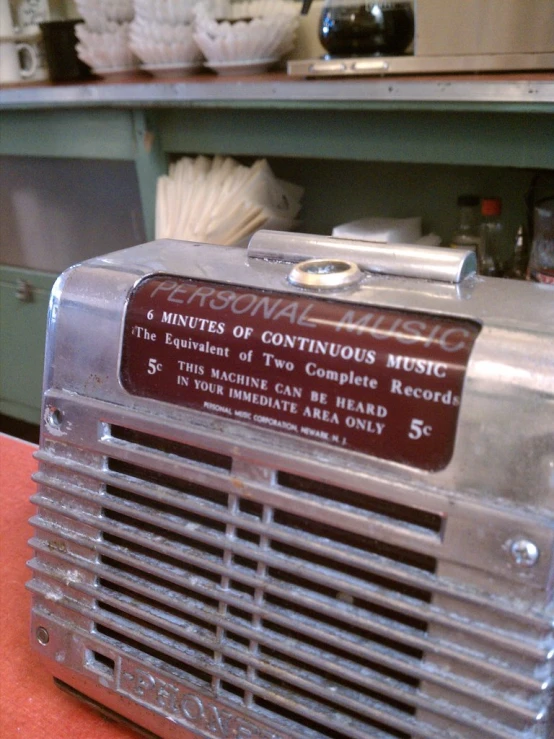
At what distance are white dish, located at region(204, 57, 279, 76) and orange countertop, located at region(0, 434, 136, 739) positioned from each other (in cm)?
130

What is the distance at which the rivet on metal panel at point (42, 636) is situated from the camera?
2.08ft

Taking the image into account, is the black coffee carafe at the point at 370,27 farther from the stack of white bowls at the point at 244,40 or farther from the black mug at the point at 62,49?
the black mug at the point at 62,49

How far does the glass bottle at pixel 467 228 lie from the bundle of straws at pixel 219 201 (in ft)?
1.37

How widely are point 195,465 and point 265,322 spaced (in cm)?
12

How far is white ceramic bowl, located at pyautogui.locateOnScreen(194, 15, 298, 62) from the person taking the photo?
5.70ft

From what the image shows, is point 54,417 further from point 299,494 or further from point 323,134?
point 323,134

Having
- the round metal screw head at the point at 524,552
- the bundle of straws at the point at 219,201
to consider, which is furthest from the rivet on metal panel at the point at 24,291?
the round metal screw head at the point at 524,552

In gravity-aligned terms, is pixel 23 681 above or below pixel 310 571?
below

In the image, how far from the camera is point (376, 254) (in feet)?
1.81

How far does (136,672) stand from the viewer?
58 cm

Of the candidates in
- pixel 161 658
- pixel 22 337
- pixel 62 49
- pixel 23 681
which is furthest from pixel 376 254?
pixel 22 337

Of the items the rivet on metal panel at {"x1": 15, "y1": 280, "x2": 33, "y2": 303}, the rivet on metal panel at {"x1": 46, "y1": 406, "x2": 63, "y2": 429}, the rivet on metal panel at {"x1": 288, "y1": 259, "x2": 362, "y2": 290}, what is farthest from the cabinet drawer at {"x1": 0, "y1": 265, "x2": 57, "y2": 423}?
the rivet on metal panel at {"x1": 288, "y1": 259, "x2": 362, "y2": 290}

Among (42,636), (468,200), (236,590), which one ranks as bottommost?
(42,636)

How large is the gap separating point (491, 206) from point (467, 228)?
0.17m
